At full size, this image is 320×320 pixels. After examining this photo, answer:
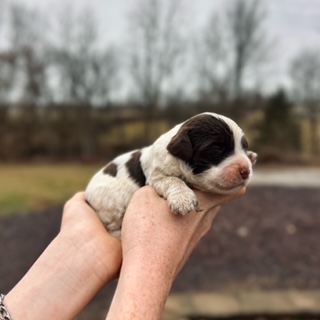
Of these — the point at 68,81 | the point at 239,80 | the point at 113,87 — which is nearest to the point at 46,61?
the point at 68,81

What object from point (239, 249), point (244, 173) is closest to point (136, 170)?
point (244, 173)

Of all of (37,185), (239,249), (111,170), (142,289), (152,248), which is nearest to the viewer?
(142,289)

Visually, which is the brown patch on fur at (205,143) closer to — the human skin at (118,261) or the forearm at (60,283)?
the human skin at (118,261)

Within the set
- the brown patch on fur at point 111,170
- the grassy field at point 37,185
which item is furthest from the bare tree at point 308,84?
the brown patch on fur at point 111,170

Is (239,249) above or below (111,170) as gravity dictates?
below

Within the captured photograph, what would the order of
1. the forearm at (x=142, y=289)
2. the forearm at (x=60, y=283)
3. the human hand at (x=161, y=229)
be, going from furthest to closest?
the forearm at (x=60, y=283) → the human hand at (x=161, y=229) → the forearm at (x=142, y=289)

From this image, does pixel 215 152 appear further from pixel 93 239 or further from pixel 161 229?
pixel 93 239

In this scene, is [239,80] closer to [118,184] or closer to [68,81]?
[68,81]
